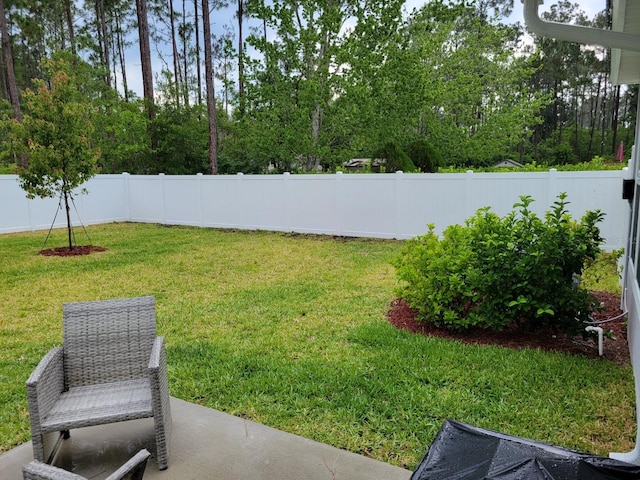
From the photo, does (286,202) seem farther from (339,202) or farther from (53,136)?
(53,136)

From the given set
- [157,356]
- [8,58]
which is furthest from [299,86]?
[157,356]

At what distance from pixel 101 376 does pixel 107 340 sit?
9.6 inches

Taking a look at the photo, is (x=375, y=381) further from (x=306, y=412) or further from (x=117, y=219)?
(x=117, y=219)

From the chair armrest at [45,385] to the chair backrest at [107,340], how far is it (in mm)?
105

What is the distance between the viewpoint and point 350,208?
36.7ft

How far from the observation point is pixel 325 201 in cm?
1151

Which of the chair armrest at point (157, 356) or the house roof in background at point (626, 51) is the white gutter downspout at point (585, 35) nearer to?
the house roof in background at point (626, 51)

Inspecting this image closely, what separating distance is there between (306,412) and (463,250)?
2522mm

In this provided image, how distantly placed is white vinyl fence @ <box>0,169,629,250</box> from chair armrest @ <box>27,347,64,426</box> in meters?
7.68

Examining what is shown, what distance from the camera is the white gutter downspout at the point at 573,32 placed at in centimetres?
247

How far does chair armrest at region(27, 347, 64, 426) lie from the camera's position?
2.51 metres

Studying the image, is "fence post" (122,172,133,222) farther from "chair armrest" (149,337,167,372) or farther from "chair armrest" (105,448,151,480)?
"chair armrest" (105,448,151,480)

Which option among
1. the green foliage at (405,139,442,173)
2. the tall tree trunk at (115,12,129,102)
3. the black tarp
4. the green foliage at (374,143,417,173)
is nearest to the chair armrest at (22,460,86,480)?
the black tarp

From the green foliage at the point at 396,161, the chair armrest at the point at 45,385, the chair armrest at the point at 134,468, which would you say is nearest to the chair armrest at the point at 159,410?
the chair armrest at the point at 45,385
